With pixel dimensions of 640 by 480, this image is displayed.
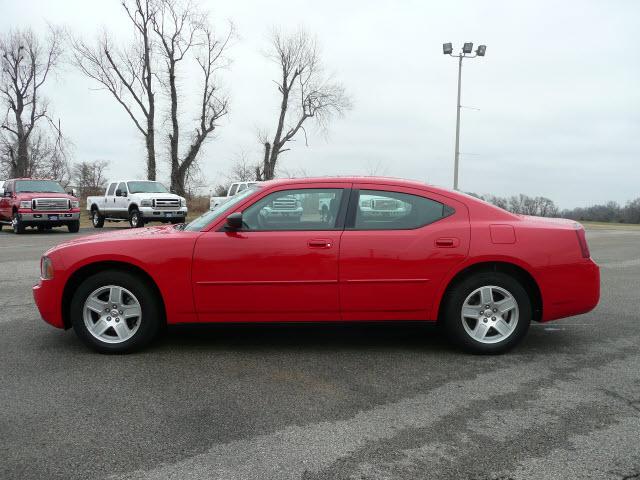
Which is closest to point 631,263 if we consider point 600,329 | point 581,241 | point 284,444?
point 600,329

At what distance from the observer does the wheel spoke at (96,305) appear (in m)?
4.85

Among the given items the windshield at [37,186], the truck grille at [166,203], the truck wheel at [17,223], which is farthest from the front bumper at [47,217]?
the truck grille at [166,203]

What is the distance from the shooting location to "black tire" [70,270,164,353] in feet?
15.7

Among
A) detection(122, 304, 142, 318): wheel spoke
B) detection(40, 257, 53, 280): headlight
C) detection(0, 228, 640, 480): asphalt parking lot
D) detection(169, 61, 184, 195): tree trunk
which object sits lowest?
detection(0, 228, 640, 480): asphalt parking lot

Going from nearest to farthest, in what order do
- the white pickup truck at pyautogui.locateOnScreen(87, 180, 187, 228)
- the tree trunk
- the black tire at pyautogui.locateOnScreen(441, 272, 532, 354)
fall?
the black tire at pyautogui.locateOnScreen(441, 272, 532, 354) → the white pickup truck at pyautogui.locateOnScreen(87, 180, 187, 228) → the tree trunk

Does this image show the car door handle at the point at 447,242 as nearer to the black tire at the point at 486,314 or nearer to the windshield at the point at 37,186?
the black tire at the point at 486,314

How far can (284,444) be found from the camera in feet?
10.4

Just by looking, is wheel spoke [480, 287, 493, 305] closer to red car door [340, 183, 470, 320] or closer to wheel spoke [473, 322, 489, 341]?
wheel spoke [473, 322, 489, 341]

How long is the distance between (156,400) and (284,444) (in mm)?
1125

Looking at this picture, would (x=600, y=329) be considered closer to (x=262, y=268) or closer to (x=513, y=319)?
(x=513, y=319)

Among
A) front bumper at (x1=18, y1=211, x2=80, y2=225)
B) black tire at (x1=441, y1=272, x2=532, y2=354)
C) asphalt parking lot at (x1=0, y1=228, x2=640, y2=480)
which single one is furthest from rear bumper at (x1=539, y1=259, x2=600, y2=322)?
front bumper at (x1=18, y1=211, x2=80, y2=225)

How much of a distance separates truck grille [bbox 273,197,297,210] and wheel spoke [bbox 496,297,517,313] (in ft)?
6.27

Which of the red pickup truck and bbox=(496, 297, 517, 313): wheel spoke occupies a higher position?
the red pickup truck

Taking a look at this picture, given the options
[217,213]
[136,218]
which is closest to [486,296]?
[217,213]
